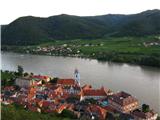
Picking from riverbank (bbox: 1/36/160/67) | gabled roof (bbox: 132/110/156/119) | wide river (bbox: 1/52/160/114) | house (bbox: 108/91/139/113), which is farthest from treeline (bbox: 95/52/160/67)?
gabled roof (bbox: 132/110/156/119)

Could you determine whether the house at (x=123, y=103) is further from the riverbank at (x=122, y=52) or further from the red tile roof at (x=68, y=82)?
the riverbank at (x=122, y=52)

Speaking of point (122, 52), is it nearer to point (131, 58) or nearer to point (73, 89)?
point (131, 58)

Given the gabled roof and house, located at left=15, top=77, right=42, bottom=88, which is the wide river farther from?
house, located at left=15, top=77, right=42, bottom=88

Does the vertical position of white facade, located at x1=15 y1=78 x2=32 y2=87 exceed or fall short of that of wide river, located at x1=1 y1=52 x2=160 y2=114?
it exceeds it

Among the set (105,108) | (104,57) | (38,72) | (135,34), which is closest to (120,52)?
(104,57)

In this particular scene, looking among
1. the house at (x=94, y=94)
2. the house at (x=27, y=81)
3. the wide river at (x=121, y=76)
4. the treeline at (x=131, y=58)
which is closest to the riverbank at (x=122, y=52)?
the treeline at (x=131, y=58)

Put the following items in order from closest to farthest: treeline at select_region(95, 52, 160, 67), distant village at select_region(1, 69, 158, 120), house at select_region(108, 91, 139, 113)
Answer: distant village at select_region(1, 69, 158, 120) → house at select_region(108, 91, 139, 113) → treeline at select_region(95, 52, 160, 67)

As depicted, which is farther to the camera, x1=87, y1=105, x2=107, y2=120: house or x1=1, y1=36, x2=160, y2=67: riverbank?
x1=1, y1=36, x2=160, y2=67: riverbank
